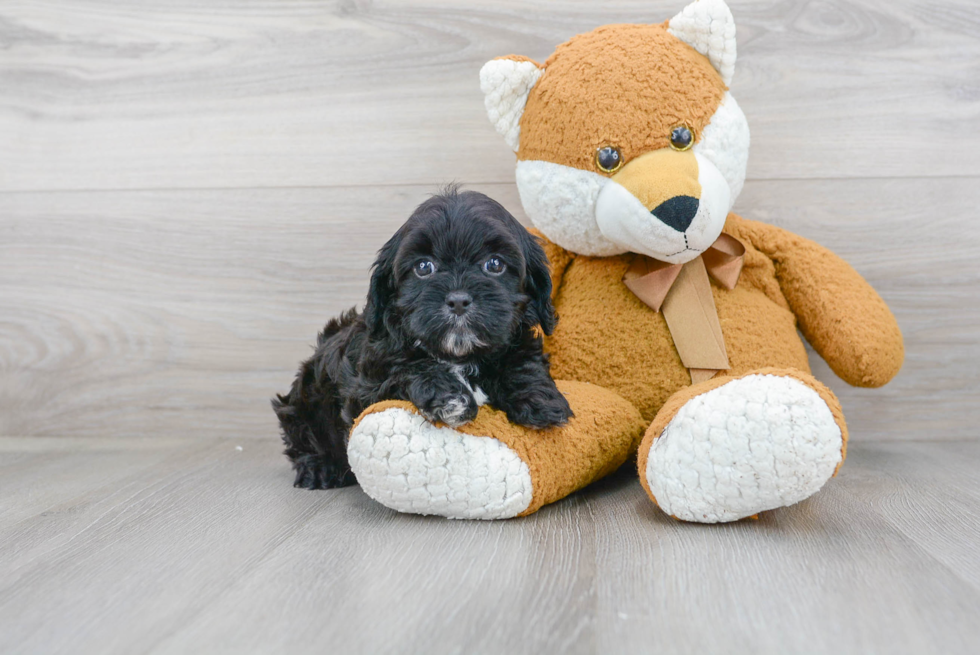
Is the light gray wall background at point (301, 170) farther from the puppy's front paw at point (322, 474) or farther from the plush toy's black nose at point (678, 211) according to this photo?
the plush toy's black nose at point (678, 211)

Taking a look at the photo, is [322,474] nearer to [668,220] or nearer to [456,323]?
[456,323]

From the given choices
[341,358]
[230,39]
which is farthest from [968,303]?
[230,39]

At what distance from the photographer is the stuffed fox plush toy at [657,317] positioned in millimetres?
1081

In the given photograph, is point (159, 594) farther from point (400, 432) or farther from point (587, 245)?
point (587, 245)

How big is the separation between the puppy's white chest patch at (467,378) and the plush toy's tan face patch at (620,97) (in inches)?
17.1

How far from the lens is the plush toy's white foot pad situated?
1.12 metres

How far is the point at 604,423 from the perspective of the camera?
132cm

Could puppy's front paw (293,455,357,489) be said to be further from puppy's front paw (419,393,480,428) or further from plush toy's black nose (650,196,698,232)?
plush toy's black nose (650,196,698,232)

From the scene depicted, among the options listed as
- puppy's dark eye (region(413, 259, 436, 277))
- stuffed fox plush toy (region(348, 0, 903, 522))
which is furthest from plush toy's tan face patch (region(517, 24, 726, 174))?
puppy's dark eye (region(413, 259, 436, 277))

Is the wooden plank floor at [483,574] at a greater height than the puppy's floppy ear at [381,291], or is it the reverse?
the puppy's floppy ear at [381,291]

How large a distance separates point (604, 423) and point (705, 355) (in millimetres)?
243

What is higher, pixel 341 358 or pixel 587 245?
pixel 587 245

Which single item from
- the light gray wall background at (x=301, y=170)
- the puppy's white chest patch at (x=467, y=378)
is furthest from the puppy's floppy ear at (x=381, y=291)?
the light gray wall background at (x=301, y=170)

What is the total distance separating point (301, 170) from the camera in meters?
1.88
